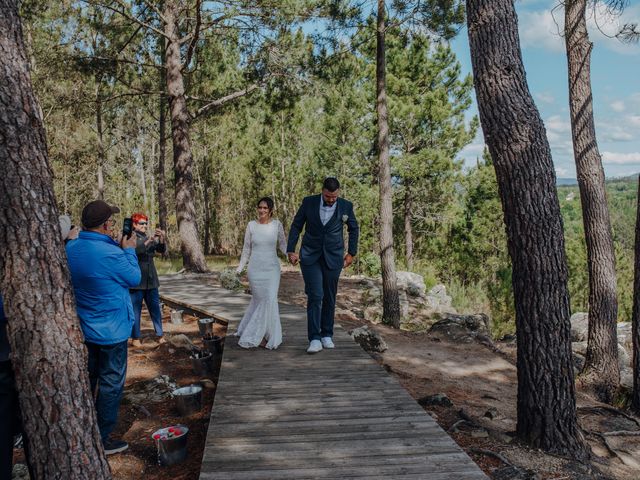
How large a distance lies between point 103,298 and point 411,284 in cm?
1273

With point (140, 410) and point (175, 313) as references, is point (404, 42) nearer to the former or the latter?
point (175, 313)

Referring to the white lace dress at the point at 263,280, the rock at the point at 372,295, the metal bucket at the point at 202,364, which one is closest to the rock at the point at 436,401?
the white lace dress at the point at 263,280

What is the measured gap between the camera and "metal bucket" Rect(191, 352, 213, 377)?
5656mm

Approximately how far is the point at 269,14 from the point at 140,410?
32.8 ft

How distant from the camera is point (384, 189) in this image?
9.53 m

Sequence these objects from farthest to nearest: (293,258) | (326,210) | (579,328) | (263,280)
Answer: (579,328)
(263,280)
(326,210)
(293,258)

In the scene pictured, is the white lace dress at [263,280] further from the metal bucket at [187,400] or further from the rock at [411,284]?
the rock at [411,284]

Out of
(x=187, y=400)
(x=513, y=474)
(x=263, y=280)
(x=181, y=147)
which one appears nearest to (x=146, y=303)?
(x=263, y=280)

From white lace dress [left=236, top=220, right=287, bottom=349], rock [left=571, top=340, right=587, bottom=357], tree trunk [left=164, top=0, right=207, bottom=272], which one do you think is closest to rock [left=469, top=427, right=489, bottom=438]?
white lace dress [left=236, top=220, right=287, bottom=349]

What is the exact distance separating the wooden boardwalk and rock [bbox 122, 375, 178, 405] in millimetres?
671

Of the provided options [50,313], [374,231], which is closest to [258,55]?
[50,313]

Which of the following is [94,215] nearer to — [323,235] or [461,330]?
[323,235]

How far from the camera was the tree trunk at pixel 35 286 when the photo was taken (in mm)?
2324

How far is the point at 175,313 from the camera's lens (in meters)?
8.32
